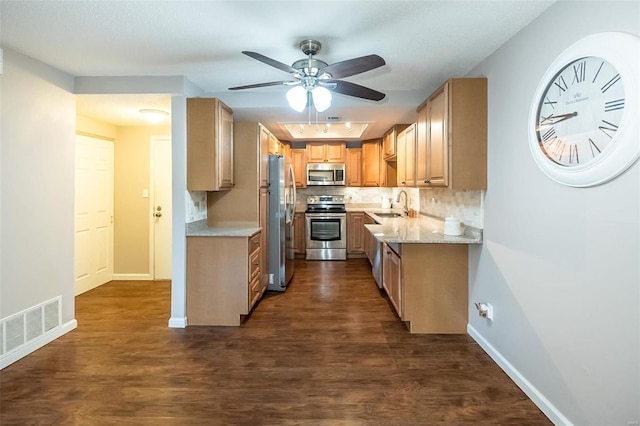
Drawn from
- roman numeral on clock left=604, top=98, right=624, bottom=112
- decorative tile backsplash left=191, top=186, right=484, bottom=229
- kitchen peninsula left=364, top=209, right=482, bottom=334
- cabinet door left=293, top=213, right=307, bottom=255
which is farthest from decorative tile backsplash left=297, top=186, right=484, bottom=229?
Answer: roman numeral on clock left=604, top=98, right=624, bottom=112

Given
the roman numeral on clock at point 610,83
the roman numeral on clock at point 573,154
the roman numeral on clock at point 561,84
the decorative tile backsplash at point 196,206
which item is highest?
the roman numeral on clock at point 561,84

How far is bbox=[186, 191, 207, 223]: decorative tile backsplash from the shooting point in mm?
3215

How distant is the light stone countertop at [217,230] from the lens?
10.3 ft

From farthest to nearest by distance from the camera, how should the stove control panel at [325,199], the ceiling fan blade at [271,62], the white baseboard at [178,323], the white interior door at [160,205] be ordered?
the stove control panel at [325,199]
the white interior door at [160,205]
the white baseboard at [178,323]
the ceiling fan blade at [271,62]

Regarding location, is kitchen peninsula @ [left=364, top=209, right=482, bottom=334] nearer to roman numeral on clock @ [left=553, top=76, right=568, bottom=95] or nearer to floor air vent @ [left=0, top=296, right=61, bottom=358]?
roman numeral on clock @ [left=553, top=76, right=568, bottom=95]

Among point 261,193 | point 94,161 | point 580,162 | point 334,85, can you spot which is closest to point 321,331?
point 261,193

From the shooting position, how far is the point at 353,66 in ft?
6.81

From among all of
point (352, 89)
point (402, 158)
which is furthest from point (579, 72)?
point (402, 158)

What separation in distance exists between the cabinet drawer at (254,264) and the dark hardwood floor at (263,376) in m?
0.43

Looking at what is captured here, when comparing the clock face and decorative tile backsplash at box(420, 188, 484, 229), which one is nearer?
the clock face

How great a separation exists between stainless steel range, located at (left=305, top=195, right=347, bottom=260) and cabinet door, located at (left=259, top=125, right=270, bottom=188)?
6.91 ft

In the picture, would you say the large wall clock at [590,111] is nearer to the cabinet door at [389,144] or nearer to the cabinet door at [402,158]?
the cabinet door at [402,158]

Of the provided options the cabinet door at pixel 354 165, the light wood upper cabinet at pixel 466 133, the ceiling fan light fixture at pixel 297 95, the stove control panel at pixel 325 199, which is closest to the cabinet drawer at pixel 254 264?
the ceiling fan light fixture at pixel 297 95

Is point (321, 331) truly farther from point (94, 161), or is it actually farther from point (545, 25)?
point (94, 161)
